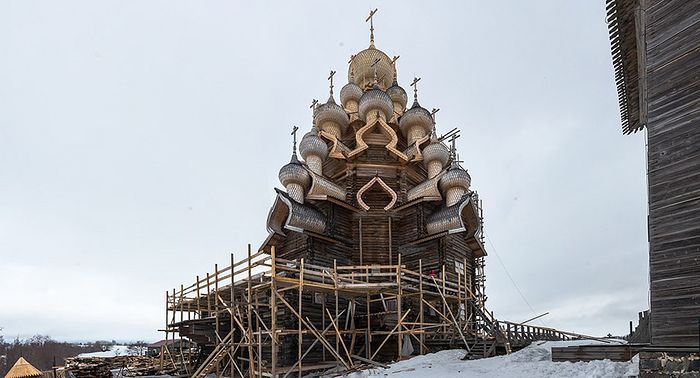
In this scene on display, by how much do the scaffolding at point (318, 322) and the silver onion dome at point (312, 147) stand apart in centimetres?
735

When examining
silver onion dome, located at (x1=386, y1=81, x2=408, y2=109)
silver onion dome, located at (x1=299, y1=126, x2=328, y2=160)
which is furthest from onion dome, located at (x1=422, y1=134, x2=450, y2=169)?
silver onion dome, located at (x1=386, y1=81, x2=408, y2=109)

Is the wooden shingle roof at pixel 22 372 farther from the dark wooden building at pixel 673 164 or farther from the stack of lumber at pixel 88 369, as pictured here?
the dark wooden building at pixel 673 164

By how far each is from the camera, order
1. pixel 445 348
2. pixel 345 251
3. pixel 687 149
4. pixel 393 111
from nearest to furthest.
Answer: pixel 687 149
pixel 445 348
pixel 345 251
pixel 393 111

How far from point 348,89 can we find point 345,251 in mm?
10738

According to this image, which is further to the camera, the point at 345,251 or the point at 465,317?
the point at 345,251

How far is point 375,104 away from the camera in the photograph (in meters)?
25.8

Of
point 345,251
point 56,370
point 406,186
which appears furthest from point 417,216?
point 56,370

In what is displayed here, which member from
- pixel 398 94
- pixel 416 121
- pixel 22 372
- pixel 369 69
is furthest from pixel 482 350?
pixel 22 372

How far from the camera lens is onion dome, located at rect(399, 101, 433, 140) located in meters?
25.9

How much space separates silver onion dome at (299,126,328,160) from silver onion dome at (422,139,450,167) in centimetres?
508

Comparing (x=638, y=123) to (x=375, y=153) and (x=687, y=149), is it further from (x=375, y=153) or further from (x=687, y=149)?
(x=375, y=153)

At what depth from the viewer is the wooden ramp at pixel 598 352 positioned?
32.6 feet

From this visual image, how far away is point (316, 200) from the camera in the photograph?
73.1 ft

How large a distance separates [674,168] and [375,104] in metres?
18.7
